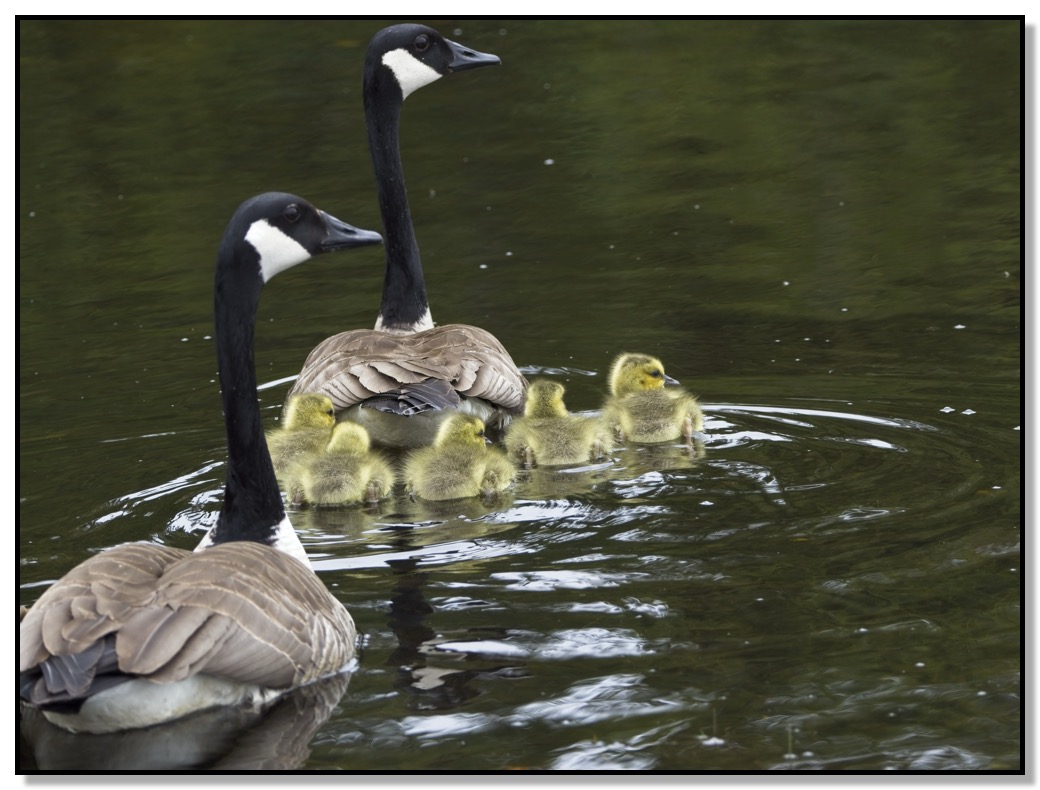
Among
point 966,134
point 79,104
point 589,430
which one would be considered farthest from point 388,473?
point 79,104

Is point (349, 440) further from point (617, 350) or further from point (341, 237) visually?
point (617, 350)

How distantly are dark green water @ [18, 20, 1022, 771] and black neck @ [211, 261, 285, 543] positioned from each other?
51 cm

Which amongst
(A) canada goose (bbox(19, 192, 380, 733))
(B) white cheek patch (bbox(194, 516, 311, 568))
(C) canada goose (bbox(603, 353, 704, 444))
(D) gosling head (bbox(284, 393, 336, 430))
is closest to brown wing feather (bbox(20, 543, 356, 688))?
(A) canada goose (bbox(19, 192, 380, 733))

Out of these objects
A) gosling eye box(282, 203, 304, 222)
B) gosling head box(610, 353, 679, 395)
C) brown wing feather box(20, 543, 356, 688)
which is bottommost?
brown wing feather box(20, 543, 356, 688)

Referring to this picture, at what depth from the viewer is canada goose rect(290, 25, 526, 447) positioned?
8.29m

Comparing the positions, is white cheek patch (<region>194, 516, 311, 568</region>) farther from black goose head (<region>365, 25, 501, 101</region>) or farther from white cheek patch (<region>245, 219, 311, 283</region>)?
black goose head (<region>365, 25, 501, 101</region>)

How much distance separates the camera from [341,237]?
22.1 feet

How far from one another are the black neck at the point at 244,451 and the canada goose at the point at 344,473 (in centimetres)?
114

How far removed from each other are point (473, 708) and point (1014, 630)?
198 cm

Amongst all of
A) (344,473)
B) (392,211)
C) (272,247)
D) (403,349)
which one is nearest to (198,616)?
(272,247)

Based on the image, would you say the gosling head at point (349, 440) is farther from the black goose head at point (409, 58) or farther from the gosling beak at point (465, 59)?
the gosling beak at point (465, 59)

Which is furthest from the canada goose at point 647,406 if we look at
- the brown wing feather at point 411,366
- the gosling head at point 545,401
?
the brown wing feather at point 411,366

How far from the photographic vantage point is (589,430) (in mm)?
8289

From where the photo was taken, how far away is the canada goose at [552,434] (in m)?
8.26
